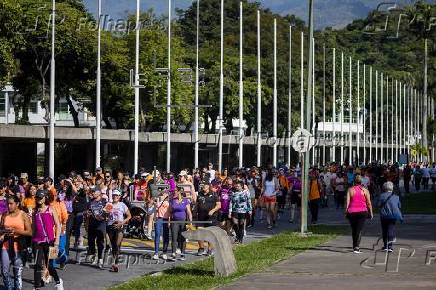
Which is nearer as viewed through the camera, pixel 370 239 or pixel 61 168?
pixel 370 239

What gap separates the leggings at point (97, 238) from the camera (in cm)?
2289

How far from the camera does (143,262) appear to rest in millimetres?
23938

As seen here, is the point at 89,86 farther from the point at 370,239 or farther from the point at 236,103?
the point at 370,239

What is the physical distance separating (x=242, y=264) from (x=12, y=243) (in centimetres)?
612

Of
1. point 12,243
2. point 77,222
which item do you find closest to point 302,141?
point 77,222

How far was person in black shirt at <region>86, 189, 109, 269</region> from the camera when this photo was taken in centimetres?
2267

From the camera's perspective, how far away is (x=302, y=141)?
103 feet

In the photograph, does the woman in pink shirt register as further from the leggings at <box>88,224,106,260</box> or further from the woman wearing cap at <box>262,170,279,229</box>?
the woman wearing cap at <box>262,170,279,229</box>

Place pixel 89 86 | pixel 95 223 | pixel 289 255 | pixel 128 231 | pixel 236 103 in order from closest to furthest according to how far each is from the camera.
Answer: pixel 95 223 < pixel 289 255 < pixel 128 231 < pixel 89 86 < pixel 236 103

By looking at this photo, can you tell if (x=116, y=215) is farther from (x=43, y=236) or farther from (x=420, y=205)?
(x=420, y=205)

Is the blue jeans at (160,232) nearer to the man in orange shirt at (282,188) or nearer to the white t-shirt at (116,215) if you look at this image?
the white t-shirt at (116,215)

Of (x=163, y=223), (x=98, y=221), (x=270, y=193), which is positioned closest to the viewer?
(x=98, y=221)

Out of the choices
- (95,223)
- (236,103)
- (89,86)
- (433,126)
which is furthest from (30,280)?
(433,126)

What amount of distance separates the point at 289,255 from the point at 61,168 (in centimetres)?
3858
